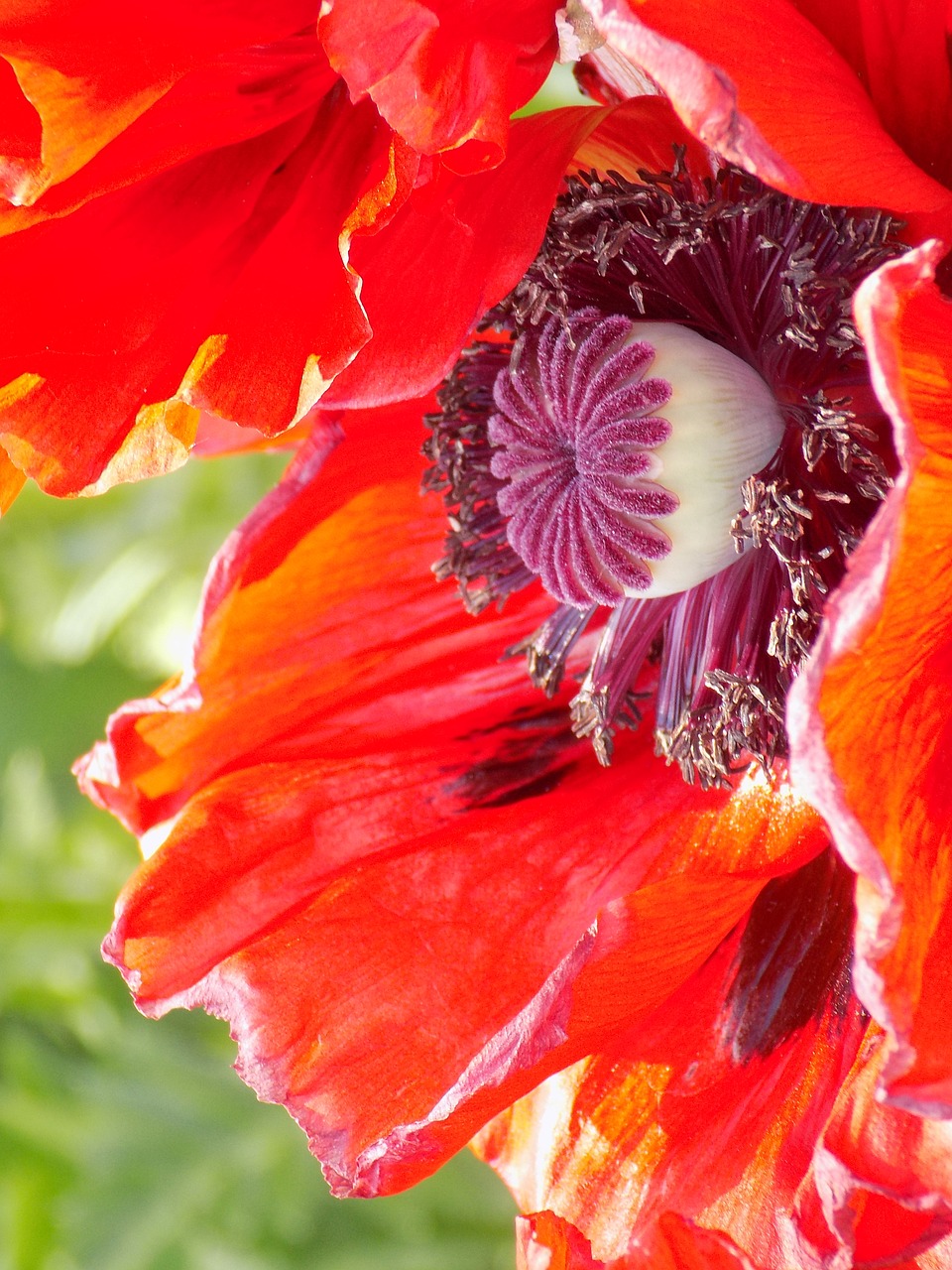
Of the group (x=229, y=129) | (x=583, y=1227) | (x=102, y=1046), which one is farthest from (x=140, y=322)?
(x=102, y=1046)

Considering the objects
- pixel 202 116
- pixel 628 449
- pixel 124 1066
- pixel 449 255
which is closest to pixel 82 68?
pixel 202 116

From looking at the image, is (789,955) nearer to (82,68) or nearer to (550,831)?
(550,831)

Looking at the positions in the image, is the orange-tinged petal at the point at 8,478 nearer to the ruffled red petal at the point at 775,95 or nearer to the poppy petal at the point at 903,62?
the ruffled red petal at the point at 775,95

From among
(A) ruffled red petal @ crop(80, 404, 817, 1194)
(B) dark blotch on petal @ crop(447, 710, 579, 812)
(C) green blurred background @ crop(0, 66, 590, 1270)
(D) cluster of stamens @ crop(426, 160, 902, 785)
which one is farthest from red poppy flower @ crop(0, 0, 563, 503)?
(C) green blurred background @ crop(0, 66, 590, 1270)

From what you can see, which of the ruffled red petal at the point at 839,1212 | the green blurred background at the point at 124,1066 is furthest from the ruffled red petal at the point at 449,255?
the green blurred background at the point at 124,1066

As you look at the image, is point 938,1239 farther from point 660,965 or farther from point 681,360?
point 681,360

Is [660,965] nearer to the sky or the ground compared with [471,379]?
nearer to the ground
